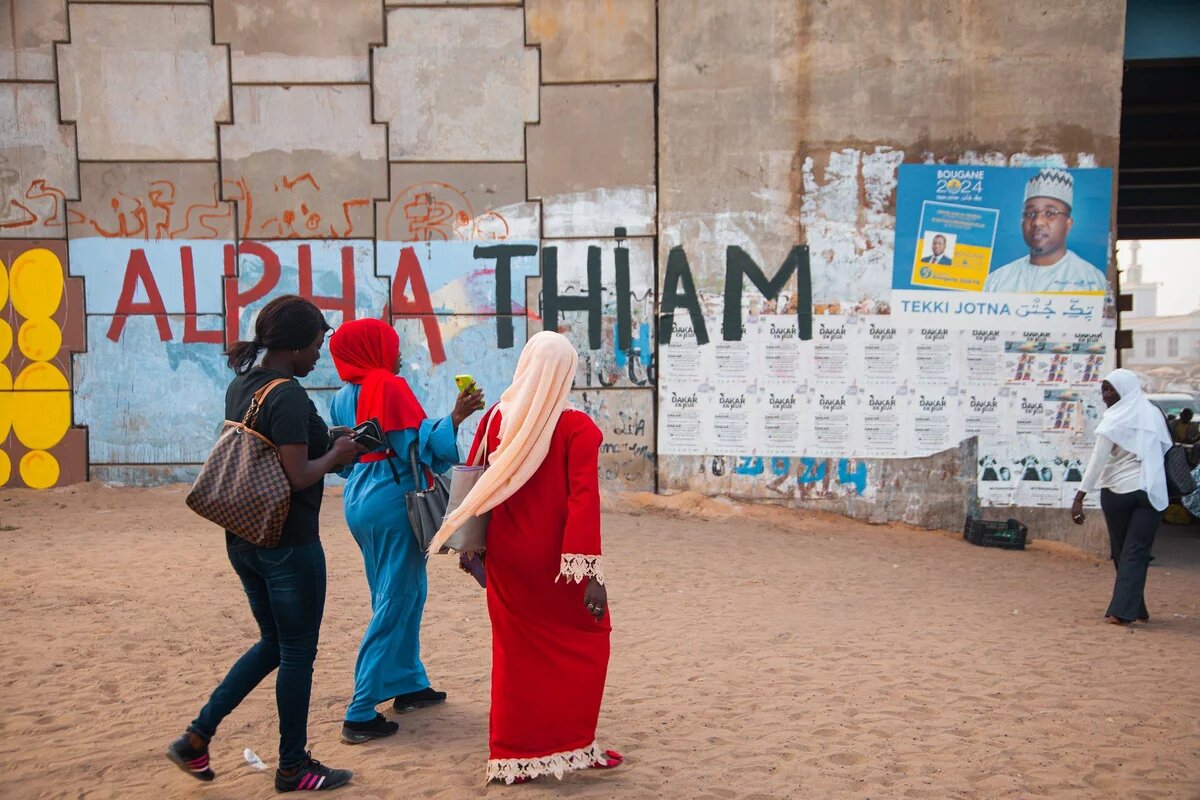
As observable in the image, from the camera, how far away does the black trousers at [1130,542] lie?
661 cm

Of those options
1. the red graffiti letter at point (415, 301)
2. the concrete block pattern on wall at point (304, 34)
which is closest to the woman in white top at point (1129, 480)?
the red graffiti letter at point (415, 301)

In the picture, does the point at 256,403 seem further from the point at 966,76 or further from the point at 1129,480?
the point at 966,76

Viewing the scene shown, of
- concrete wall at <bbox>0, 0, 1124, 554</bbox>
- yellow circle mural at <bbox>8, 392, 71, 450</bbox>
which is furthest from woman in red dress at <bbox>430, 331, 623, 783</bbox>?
yellow circle mural at <bbox>8, 392, 71, 450</bbox>

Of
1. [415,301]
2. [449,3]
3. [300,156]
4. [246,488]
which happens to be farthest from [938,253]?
[246,488]

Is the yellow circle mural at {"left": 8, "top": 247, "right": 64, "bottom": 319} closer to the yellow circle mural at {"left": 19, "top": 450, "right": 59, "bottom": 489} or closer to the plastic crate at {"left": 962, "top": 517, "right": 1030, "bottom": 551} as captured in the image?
the yellow circle mural at {"left": 19, "top": 450, "right": 59, "bottom": 489}

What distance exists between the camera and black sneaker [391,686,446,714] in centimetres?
440

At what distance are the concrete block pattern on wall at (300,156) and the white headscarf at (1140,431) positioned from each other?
719cm

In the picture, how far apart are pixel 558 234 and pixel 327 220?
2.44 m

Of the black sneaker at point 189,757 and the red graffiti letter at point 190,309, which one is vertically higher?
the red graffiti letter at point 190,309

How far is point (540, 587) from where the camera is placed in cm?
355

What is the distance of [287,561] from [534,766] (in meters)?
1.18

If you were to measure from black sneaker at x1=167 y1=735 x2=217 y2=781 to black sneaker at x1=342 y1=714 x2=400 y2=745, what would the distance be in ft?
2.25

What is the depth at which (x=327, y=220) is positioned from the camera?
401 inches

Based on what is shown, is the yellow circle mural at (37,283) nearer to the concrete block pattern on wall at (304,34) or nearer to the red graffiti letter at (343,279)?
the red graffiti letter at (343,279)
